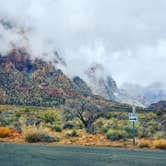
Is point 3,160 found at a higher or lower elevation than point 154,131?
lower

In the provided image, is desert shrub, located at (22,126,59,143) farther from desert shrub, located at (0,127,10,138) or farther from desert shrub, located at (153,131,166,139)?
desert shrub, located at (153,131,166,139)

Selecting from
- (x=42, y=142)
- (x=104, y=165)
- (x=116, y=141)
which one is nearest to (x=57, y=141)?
(x=42, y=142)

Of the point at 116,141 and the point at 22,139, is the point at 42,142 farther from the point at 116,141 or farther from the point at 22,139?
the point at 116,141

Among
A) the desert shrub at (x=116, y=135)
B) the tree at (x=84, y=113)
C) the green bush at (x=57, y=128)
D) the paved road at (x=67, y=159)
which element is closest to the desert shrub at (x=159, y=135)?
the desert shrub at (x=116, y=135)

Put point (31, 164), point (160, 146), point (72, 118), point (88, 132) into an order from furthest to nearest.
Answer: point (72, 118), point (88, 132), point (160, 146), point (31, 164)

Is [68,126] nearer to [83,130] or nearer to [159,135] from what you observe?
[83,130]

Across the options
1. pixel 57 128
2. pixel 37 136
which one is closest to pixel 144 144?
pixel 37 136

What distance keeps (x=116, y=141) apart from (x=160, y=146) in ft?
28.9

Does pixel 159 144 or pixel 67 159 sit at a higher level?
pixel 159 144

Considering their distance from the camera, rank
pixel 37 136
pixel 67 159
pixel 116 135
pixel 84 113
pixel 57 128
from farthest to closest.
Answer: pixel 84 113 < pixel 57 128 < pixel 116 135 < pixel 37 136 < pixel 67 159

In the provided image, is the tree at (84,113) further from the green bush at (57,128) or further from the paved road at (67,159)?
the paved road at (67,159)

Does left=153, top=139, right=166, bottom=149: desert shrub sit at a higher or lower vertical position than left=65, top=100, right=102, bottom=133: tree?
lower

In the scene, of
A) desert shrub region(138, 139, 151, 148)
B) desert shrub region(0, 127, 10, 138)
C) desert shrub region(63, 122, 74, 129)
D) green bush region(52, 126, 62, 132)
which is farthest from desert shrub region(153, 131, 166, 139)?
desert shrub region(0, 127, 10, 138)

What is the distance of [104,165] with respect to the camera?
→ 39438 millimetres
